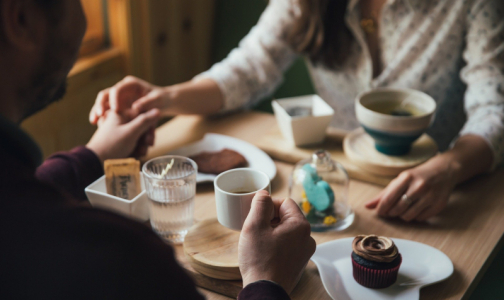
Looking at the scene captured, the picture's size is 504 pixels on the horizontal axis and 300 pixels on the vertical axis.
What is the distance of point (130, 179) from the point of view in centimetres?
98

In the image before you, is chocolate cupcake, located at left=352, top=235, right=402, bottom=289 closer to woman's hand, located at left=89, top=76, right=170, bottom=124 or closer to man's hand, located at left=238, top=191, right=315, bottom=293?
man's hand, located at left=238, top=191, right=315, bottom=293

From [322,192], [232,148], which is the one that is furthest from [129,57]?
[322,192]

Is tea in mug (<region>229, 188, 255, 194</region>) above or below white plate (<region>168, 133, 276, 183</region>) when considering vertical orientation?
above

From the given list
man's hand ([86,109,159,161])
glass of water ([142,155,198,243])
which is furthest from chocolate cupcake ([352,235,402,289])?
man's hand ([86,109,159,161])

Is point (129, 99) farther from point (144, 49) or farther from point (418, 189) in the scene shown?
point (144, 49)

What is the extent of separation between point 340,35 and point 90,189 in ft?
3.16

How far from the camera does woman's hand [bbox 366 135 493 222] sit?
3.30 ft

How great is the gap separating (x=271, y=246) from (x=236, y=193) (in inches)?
6.5

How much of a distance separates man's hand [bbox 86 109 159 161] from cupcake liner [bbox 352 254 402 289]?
0.63 metres

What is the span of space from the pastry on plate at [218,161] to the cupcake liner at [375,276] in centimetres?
42

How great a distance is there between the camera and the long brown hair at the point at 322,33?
148cm

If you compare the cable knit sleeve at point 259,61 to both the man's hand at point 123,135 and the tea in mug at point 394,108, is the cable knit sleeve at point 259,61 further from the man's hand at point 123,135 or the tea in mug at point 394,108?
the tea in mug at point 394,108

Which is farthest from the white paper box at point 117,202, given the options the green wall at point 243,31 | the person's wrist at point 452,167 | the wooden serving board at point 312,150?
the green wall at point 243,31

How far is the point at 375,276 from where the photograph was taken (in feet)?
2.61
